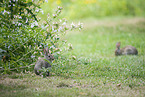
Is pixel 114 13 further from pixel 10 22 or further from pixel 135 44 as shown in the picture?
pixel 10 22

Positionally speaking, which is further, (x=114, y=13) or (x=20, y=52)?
(x=114, y=13)

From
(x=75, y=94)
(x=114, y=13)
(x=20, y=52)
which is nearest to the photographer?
(x=75, y=94)

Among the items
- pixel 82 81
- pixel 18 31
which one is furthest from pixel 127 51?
pixel 18 31

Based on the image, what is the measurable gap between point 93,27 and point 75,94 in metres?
13.8

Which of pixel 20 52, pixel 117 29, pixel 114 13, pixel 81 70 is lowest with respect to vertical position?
pixel 81 70

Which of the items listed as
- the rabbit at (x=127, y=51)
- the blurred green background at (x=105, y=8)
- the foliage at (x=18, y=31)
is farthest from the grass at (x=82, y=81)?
the blurred green background at (x=105, y=8)

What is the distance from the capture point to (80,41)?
14.3 meters

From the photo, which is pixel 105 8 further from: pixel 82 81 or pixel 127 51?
pixel 82 81

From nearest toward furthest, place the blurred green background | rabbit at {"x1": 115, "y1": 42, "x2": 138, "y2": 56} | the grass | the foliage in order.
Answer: the grass, the foliage, rabbit at {"x1": 115, "y1": 42, "x2": 138, "y2": 56}, the blurred green background

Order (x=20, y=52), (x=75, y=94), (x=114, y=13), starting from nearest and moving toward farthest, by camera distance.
A: 1. (x=75, y=94)
2. (x=20, y=52)
3. (x=114, y=13)

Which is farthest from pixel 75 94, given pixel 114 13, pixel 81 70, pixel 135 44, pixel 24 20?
pixel 114 13

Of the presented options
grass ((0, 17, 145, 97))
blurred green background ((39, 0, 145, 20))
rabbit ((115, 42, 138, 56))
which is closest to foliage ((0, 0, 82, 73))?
grass ((0, 17, 145, 97))

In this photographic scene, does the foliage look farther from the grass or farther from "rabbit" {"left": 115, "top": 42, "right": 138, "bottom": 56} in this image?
"rabbit" {"left": 115, "top": 42, "right": 138, "bottom": 56}

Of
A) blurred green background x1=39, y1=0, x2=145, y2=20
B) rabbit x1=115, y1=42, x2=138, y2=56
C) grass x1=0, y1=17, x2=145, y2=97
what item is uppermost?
blurred green background x1=39, y1=0, x2=145, y2=20
